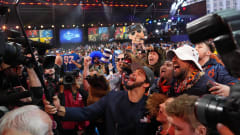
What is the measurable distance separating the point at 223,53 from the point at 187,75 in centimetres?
154

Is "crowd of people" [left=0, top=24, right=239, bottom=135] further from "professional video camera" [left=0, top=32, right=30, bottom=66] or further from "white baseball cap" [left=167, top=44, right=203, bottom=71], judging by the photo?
"professional video camera" [left=0, top=32, right=30, bottom=66]

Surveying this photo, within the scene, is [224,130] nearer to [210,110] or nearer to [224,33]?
[210,110]

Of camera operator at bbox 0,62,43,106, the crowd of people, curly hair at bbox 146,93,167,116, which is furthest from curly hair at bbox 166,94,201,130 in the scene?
camera operator at bbox 0,62,43,106

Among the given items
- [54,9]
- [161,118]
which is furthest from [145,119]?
[54,9]

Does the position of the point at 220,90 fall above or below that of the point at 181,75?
below

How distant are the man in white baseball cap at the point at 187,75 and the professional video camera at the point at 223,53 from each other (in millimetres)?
1192

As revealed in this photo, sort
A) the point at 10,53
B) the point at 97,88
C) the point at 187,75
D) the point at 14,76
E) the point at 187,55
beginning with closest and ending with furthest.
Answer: the point at 10,53 < the point at 14,76 < the point at 187,75 < the point at 187,55 < the point at 97,88

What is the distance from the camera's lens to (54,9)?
19391mm

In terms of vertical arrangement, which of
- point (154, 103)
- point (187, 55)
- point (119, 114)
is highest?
point (187, 55)

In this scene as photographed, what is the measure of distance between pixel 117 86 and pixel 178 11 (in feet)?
74.7

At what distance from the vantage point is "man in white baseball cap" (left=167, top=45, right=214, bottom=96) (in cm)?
212

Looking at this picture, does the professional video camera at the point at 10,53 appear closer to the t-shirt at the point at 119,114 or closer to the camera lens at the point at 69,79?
the camera lens at the point at 69,79

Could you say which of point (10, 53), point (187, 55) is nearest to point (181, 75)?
point (187, 55)

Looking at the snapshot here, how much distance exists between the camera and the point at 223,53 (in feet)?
2.85
